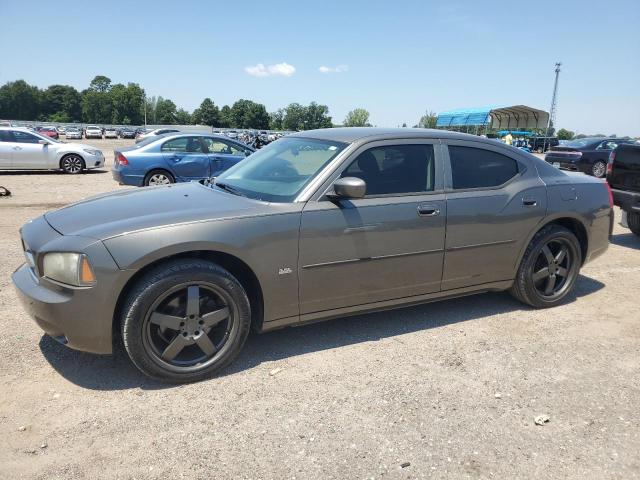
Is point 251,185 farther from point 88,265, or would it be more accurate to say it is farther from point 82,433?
point 82,433

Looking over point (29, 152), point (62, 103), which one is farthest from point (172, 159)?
Answer: point (62, 103)

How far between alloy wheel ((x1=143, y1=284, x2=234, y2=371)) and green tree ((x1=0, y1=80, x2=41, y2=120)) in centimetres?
14930

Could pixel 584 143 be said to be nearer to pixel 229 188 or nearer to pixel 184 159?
pixel 184 159

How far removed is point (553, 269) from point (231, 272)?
310cm

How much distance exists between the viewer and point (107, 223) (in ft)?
10.1

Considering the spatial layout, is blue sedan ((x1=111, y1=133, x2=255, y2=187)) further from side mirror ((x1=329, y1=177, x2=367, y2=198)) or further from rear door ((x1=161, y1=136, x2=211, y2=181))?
side mirror ((x1=329, y1=177, x2=367, y2=198))

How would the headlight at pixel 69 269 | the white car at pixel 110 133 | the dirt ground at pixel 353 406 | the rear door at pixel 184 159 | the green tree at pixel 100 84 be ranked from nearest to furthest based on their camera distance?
1. the dirt ground at pixel 353 406
2. the headlight at pixel 69 269
3. the rear door at pixel 184 159
4. the white car at pixel 110 133
5. the green tree at pixel 100 84

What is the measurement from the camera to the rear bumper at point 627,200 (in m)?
6.92

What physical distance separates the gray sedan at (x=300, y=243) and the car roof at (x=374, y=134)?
2 cm

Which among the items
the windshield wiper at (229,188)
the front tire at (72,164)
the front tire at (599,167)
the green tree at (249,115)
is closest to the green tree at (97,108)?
the green tree at (249,115)

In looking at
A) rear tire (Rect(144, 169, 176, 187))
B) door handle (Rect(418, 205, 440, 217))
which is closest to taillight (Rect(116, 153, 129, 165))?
rear tire (Rect(144, 169, 176, 187))

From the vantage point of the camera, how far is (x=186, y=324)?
3.09 metres

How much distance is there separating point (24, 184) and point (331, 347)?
40.0 feet

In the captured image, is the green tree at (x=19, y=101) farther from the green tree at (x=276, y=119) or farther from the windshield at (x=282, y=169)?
the windshield at (x=282, y=169)
